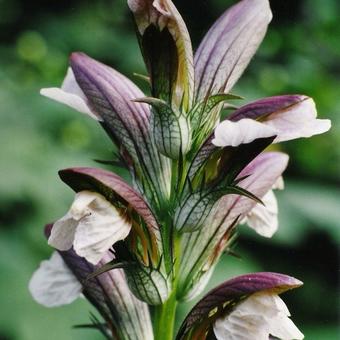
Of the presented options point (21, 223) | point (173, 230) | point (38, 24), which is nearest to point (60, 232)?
point (173, 230)

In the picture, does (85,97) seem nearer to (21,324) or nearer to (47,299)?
(47,299)

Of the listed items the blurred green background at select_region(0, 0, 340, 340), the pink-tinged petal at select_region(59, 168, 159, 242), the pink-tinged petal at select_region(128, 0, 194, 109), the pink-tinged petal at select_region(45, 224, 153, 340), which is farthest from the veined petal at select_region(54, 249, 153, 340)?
the blurred green background at select_region(0, 0, 340, 340)

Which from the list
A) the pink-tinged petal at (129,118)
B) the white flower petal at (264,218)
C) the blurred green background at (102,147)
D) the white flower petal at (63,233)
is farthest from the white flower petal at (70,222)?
the blurred green background at (102,147)

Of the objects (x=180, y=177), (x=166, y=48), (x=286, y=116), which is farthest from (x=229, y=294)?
(x=166, y=48)

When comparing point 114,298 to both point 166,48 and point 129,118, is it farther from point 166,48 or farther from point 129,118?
point 166,48

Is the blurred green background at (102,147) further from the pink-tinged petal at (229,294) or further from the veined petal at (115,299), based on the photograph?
the pink-tinged petal at (229,294)

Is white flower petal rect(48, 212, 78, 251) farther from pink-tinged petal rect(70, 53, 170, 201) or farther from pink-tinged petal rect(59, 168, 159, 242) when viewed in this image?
pink-tinged petal rect(70, 53, 170, 201)
